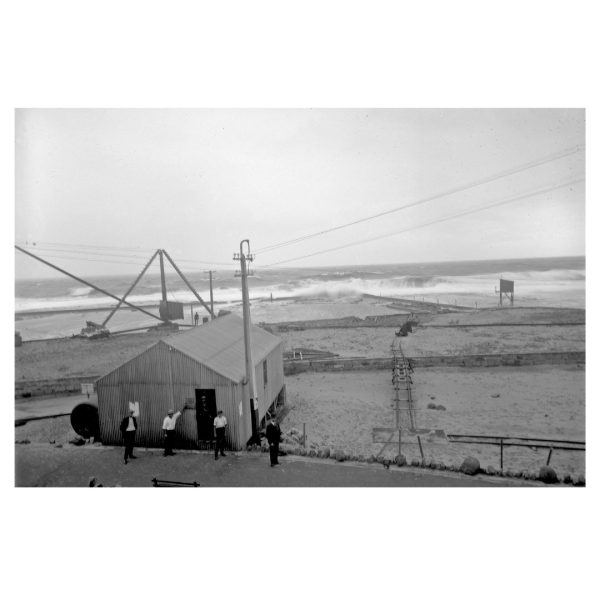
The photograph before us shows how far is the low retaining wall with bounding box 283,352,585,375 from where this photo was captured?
596 inches

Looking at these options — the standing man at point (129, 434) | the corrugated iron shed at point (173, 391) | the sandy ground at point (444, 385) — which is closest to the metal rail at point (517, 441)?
the sandy ground at point (444, 385)

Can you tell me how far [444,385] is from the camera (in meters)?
13.9

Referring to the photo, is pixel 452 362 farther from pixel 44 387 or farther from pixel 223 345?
pixel 44 387

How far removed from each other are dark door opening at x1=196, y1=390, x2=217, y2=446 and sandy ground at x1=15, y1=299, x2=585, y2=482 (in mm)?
2975

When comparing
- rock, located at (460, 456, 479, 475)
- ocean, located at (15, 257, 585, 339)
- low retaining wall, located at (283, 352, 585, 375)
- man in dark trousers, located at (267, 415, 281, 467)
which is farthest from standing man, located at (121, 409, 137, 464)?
ocean, located at (15, 257, 585, 339)

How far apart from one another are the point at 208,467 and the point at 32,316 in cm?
3092

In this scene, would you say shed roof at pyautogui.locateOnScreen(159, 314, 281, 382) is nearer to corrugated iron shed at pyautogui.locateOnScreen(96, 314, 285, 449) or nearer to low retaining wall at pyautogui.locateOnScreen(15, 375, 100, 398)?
corrugated iron shed at pyautogui.locateOnScreen(96, 314, 285, 449)

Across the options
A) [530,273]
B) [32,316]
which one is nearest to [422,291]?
[530,273]

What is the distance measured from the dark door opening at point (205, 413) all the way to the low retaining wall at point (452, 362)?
8.15 metres

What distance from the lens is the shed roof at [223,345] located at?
831 centimetres

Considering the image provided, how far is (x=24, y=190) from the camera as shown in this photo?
26.5ft

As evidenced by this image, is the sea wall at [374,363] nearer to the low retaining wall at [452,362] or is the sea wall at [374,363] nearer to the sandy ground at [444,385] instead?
the low retaining wall at [452,362]

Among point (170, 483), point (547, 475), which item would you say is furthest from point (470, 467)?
point (170, 483)

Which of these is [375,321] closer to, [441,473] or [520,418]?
[520,418]
